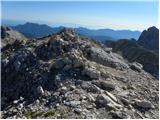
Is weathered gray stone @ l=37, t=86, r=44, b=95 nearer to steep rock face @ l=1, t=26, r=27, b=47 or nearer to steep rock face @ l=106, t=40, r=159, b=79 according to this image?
steep rock face @ l=1, t=26, r=27, b=47

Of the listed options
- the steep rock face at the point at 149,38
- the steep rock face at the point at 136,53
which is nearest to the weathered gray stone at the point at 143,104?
the steep rock face at the point at 136,53

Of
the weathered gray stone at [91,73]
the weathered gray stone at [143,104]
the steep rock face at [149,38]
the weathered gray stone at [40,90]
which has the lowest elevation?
the steep rock face at [149,38]

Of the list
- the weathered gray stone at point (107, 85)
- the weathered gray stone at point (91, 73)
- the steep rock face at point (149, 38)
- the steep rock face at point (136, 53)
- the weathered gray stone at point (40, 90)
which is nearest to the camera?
the weathered gray stone at point (40, 90)

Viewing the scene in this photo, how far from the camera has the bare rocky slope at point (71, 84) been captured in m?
25.5

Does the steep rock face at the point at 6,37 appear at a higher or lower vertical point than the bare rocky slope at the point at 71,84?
lower

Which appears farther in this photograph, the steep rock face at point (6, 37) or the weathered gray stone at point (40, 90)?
the steep rock face at point (6, 37)

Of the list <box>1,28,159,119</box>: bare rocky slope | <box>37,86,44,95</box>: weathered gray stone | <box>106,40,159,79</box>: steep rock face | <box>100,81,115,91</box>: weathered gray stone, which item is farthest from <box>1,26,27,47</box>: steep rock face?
<box>100,81,115,91</box>: weathered gray stone

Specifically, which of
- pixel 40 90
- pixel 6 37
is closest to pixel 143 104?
pixel 40 90

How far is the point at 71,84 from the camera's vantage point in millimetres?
29094

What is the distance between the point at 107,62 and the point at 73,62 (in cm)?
473

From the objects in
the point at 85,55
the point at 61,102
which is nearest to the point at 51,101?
the point at 61,102

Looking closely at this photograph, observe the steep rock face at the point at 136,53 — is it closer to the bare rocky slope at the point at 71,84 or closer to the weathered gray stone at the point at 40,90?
the bare rocky slope at the point at 71,84

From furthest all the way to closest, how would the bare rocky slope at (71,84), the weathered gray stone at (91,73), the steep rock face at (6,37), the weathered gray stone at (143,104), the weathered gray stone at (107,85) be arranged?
1. the steep rock face at (6,37)
2. the weathered gray stone at (91,73)
3. the weathered gray stone at (107,85)
4. the weathered gray stone at (143,104)
5. the bare rocky slope at (71,84)

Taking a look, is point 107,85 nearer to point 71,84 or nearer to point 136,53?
point 71,84
